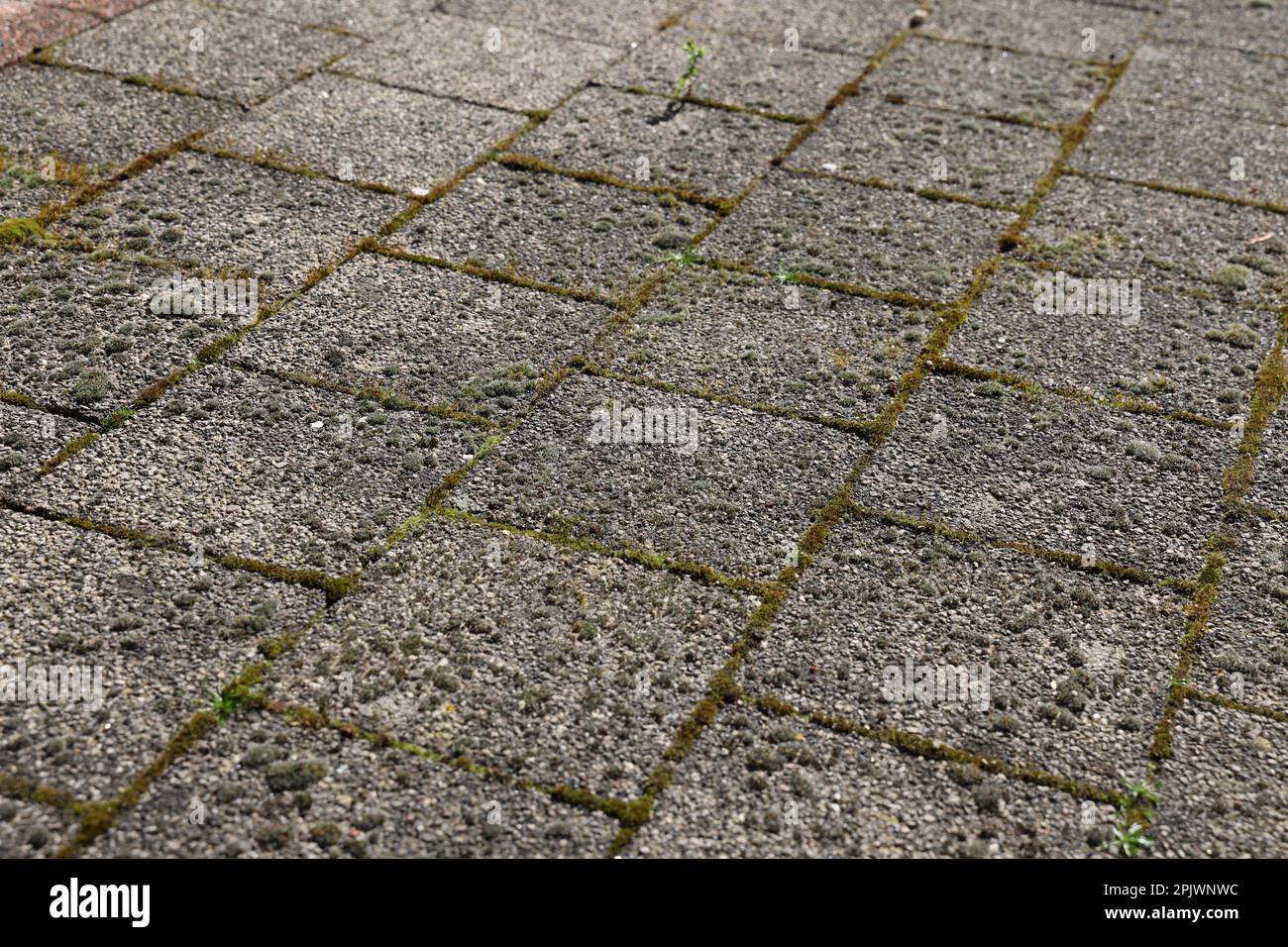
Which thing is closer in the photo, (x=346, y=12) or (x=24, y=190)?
(x=24, y=190)

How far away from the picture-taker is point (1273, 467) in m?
4.63

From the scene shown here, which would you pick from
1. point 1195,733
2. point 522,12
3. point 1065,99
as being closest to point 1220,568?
point 1195,733

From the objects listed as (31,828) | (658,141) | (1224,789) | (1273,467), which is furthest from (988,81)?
(31,828)

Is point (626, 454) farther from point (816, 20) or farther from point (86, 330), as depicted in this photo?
point (816, 20)

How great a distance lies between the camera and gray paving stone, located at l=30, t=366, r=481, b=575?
4.05m

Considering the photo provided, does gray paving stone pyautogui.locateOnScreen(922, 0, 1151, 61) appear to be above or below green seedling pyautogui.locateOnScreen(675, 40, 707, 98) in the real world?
above

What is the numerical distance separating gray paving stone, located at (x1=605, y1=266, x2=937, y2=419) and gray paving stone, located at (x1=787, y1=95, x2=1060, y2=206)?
1214 millimetres

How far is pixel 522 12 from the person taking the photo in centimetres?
800

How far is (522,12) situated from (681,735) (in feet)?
18.5

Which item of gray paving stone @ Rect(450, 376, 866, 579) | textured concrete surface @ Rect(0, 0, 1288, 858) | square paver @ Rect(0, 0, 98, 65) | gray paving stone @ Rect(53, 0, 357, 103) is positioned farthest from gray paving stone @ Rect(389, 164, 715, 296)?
square paver @ Rect(0, 0, 98, 65)

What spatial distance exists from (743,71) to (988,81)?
1.31 meters

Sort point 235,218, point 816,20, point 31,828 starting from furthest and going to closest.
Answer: point 816,20, point 235,218, point 31,828

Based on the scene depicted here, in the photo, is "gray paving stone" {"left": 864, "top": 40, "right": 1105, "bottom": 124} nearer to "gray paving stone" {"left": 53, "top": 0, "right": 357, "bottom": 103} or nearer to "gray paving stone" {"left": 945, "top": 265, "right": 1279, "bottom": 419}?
"gray paving stone" {"left": 945, "top": 265, "right": 1279, "bottom": 419}
